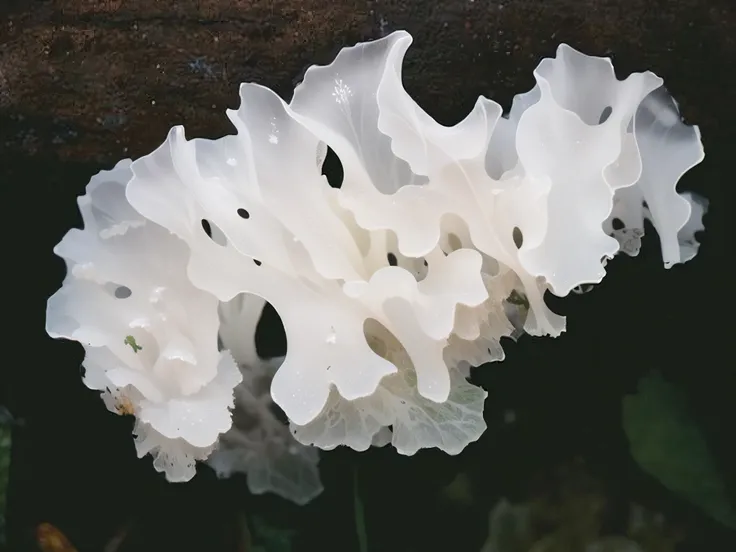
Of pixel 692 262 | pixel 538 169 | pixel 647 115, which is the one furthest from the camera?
pixel 692 262

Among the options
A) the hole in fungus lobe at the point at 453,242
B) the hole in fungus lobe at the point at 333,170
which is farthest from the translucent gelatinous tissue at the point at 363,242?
the hole in fungus lobe at the point at 333,170

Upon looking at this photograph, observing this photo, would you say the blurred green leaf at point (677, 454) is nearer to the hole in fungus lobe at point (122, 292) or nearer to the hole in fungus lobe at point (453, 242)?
the hole in fungus lobe at point (453, 242)

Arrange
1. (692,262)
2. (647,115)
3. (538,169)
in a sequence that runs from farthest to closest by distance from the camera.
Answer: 1. (692,262)
2. (647,115)
3. (538,169)

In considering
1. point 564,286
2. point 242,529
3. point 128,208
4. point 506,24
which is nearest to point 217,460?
point 242,529

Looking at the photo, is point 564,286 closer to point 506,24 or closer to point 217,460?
point 506,24

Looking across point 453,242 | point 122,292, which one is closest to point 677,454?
point 453,242

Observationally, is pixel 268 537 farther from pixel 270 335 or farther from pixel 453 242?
pixel 453 242
